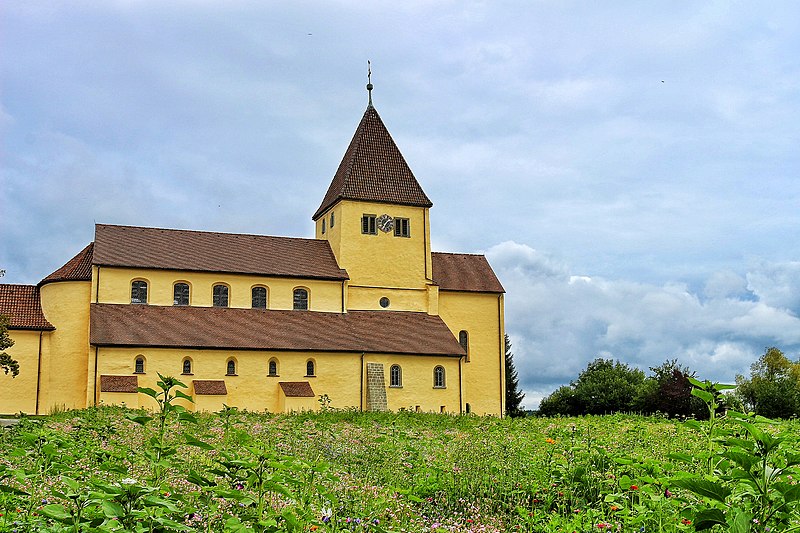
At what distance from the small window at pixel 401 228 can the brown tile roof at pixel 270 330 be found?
473cm

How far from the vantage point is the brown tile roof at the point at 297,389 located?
4131 centimetres

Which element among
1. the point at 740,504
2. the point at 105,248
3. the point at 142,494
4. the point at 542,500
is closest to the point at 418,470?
the point at 542,500

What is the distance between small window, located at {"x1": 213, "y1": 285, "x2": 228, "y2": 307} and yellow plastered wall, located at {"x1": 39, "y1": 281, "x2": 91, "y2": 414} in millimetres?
6329

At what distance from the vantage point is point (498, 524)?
28.8 feet

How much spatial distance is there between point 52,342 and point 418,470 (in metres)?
34.1

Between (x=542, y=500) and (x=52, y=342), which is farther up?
(x=52, y=342)

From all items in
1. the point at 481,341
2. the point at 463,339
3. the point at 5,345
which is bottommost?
the point at 5,345

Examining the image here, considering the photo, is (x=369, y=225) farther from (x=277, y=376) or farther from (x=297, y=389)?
(x=297, y=389)

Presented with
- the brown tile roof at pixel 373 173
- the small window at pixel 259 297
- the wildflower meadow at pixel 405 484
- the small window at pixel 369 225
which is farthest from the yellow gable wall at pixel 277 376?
the wildflower meadow at pixel 405 484

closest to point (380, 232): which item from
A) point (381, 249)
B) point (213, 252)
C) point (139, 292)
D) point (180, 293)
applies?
point (381, 249)

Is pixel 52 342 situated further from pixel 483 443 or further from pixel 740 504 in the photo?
pixel 740 504

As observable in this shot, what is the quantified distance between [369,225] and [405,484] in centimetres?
3809

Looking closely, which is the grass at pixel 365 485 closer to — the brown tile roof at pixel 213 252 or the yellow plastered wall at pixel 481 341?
the brown tile roof at pixel 213 252

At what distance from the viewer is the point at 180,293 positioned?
145ft
